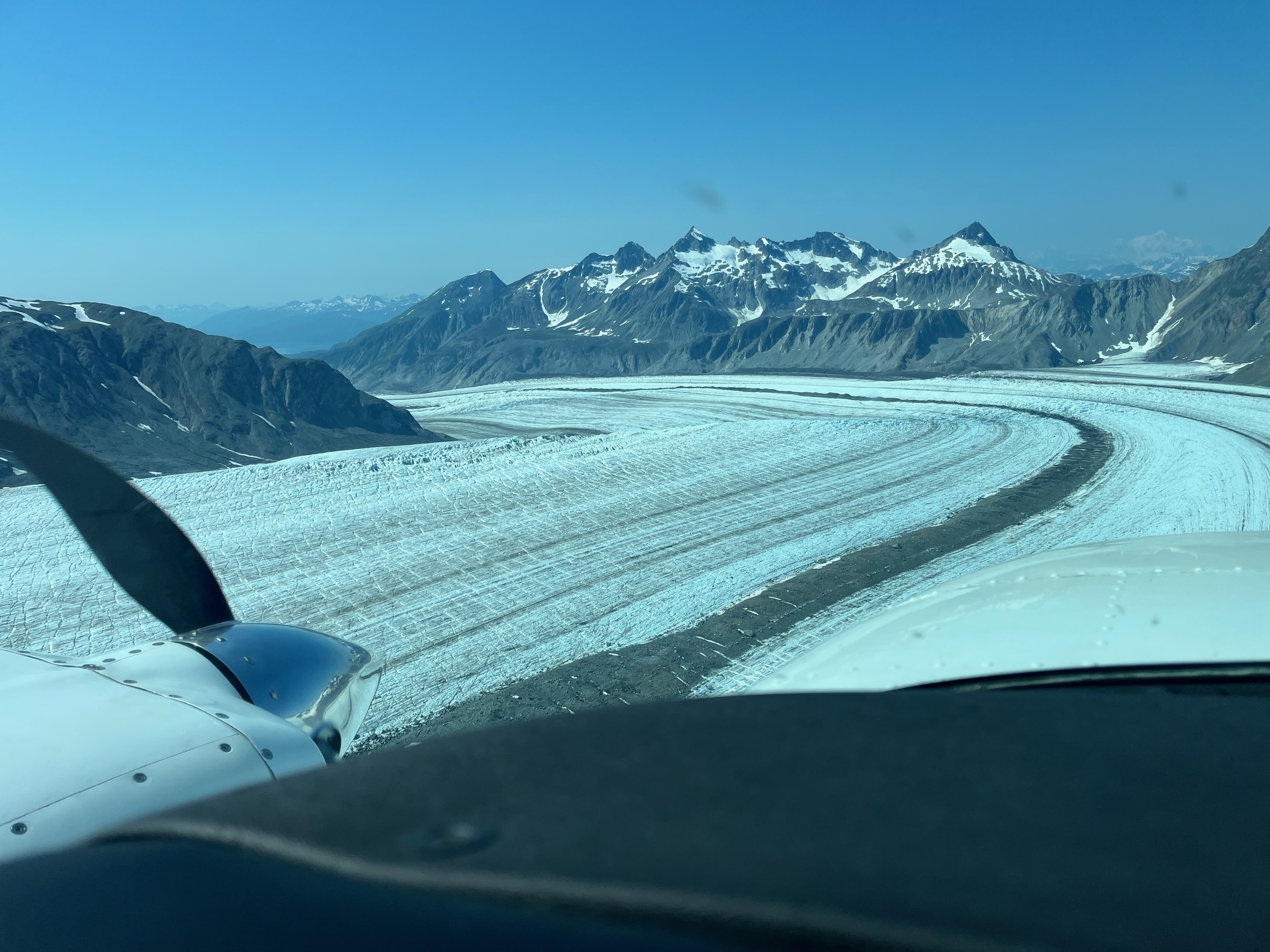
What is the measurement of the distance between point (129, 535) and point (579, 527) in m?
6.92

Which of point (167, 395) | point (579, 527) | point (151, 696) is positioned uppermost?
point (167, 395)

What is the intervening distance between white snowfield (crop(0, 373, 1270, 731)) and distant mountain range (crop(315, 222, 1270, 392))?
23.9 meters

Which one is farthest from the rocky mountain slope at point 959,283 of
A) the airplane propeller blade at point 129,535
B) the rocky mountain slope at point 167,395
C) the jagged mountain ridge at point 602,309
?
the airplane propeller blade at point 129,535

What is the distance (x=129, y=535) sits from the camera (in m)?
2.91

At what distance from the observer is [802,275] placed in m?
140

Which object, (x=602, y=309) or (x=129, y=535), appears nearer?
(x=129, y=535)

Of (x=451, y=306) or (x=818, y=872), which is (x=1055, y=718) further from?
(x=451, y=306)

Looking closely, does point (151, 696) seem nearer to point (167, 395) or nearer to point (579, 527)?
point (579, 527)

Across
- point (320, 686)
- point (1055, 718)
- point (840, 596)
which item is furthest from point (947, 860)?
point (840, 596)

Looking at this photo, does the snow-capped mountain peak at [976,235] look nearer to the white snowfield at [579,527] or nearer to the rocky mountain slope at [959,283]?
the rocky mountain slope at [959,283]

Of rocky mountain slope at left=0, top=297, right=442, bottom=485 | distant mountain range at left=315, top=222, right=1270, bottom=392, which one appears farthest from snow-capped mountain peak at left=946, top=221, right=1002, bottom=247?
rocky mountain slope at left=0, top=297, right=442, bottom=485

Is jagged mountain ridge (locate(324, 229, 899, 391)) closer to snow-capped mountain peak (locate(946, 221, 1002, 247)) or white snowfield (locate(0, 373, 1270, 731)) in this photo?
snow-capped mountain peak (locate(946, 221, 1002, 247))

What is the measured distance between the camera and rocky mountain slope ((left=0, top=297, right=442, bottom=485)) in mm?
24125

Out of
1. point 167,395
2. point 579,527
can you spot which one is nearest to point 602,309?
point 167,395
